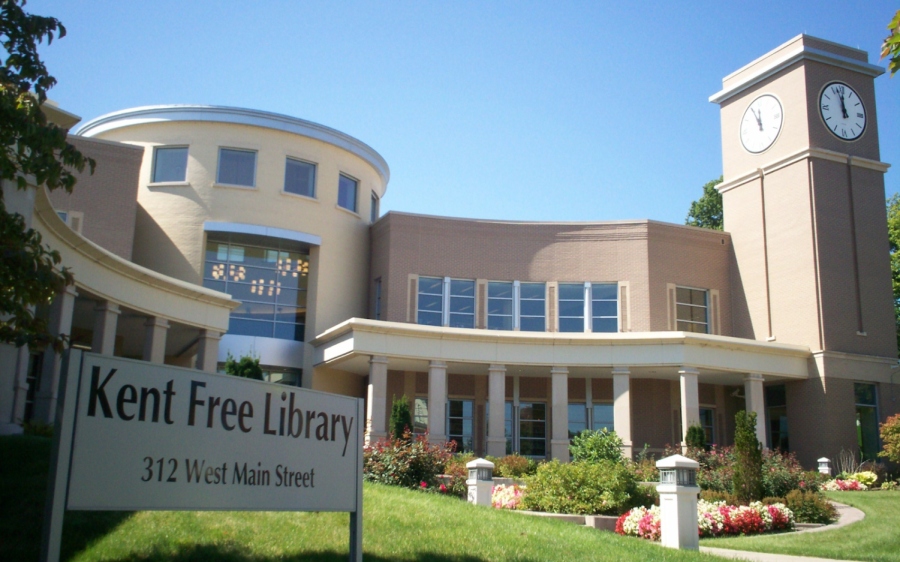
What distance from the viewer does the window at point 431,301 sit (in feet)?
105

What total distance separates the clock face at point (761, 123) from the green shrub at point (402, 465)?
21.6 meters

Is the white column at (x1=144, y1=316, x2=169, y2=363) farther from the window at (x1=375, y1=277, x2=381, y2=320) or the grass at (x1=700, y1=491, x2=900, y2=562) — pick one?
the grass at (x1=700, y1=491, x2=900, y2=562)

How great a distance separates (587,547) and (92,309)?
1747 centimetres

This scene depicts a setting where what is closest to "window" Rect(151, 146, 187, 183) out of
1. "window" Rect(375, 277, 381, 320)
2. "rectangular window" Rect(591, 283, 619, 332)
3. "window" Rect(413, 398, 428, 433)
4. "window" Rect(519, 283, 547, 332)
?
"window" Rect(375, 277, 381, 320)

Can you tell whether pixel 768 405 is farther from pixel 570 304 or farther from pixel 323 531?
pixel 323 531

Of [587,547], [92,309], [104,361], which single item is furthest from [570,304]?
[104,361]

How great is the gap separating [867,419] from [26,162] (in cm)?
2936

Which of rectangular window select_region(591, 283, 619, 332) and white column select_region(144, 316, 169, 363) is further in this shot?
rectangular window select_region(591, 283, 619, 332)

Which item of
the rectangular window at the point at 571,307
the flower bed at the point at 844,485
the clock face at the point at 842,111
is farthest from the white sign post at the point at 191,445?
the clock face at the point at 842,111

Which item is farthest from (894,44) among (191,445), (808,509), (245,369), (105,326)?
(245,369)

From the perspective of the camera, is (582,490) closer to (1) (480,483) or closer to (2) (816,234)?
(1) (480,483)

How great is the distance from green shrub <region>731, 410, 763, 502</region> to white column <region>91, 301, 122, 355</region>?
49.5ft

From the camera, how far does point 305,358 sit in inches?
1221

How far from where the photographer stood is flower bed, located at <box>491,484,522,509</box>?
59.1ft
